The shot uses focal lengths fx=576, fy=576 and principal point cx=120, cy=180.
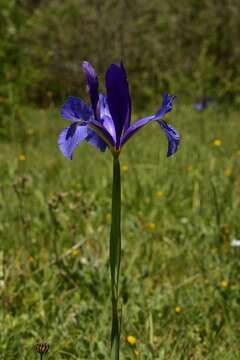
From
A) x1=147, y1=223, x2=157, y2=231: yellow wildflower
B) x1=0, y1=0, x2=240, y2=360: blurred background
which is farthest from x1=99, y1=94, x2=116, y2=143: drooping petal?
x1=147, y1=223, x2=157, y2=231: yellow wildflower

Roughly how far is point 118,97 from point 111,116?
42mm

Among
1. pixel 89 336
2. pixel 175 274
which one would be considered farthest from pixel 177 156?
pixel 89 336

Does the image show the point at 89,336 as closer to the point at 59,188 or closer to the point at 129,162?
the point at 59,188

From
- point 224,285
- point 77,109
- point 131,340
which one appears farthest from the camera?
point 224,285

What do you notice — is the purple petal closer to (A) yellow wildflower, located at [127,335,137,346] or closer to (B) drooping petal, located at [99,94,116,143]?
(B) drooping petal, located at [99,94,116,143]

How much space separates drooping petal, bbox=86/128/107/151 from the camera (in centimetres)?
131

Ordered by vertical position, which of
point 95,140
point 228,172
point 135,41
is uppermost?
point 135,41

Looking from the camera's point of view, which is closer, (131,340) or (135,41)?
(131,340)

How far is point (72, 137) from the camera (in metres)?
1.13

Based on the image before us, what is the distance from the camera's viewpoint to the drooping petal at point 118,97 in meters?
1.17

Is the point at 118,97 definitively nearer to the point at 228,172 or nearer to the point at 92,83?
the point at 92,83

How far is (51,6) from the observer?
8281mm

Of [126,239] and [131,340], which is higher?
[126,239]

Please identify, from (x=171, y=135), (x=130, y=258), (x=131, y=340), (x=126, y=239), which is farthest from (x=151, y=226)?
(x=171, y=135)
